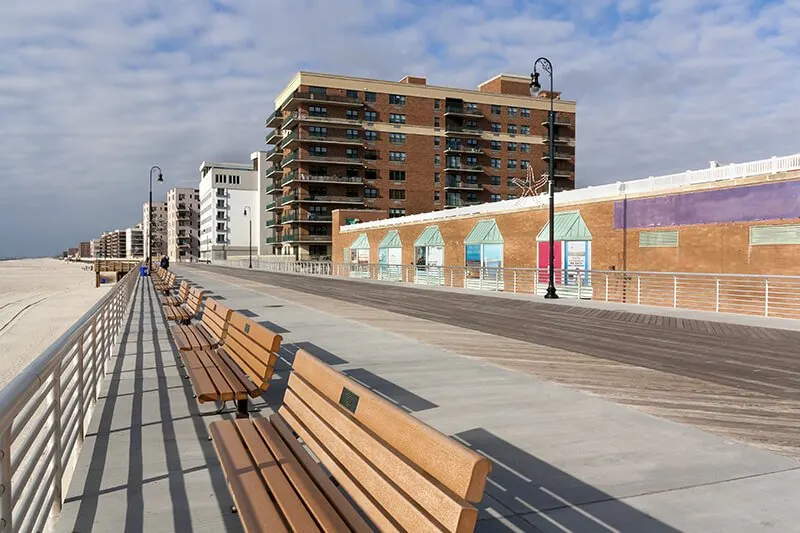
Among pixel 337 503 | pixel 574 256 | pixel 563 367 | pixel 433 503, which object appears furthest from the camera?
pixel 574 256

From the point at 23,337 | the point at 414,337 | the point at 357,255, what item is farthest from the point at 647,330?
the point at 357,255

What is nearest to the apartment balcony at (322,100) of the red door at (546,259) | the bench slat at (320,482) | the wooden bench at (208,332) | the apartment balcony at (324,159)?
the apartment balcony at (324,159)

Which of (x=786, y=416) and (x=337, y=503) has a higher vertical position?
(x=337, y=503)

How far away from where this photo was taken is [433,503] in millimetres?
2193

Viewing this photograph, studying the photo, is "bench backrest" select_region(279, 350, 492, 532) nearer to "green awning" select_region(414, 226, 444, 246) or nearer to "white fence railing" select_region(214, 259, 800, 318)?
"white fence railing" select_region(214, 259, 800, 318)

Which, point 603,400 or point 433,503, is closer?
point 433,503

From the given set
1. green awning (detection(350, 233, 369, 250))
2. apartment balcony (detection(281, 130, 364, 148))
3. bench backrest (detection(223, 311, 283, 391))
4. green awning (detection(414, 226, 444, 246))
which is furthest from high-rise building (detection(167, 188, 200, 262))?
bench backrest (detection(223, 311, 283, 391))

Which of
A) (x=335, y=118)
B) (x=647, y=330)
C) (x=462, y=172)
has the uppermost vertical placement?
(x=335, y=118)

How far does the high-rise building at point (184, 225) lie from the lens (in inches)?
6063

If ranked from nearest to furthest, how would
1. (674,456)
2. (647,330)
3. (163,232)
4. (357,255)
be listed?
(674,456) → (647,330) → (357,255) → (163,232)

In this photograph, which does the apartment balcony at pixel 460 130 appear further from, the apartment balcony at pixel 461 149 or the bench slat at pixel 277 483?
the bench slat at pixel 277 483

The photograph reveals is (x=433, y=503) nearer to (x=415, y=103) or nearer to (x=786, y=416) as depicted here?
(x=786, y=416)

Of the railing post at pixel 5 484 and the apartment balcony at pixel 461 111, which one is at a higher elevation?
the apartment balcony at pixel 461 111

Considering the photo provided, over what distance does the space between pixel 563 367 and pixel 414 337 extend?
3.62 metres
